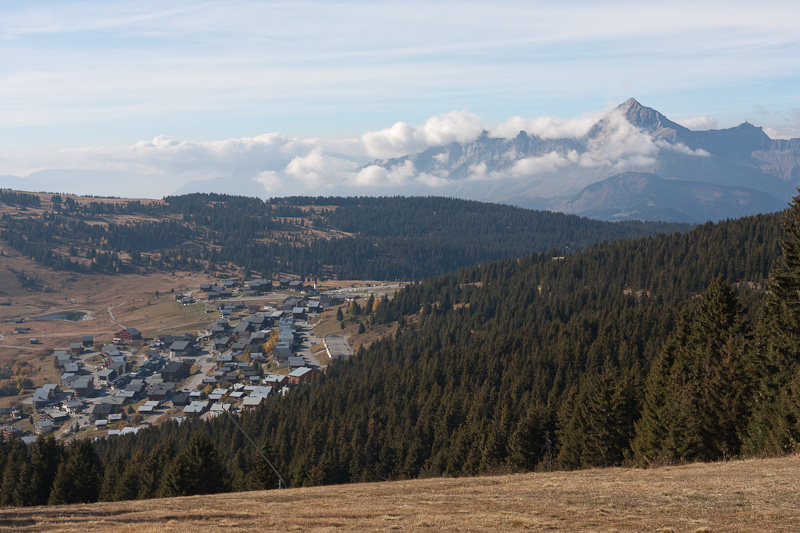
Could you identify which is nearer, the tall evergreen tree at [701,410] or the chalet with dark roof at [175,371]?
the tall evergreen tree at [701,410]

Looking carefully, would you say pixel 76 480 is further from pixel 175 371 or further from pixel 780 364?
pixel 175 371

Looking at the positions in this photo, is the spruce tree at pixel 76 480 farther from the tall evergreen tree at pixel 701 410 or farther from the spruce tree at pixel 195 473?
the tall evergreen tree at pixel 701 410

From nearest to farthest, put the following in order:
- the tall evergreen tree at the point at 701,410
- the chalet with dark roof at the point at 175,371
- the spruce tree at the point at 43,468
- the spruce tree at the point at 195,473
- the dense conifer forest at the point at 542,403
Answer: the tall evergreen tree at the point at 701,410, the dense conifer forest at the point at 542,403, the spruce tree at the point at 195,473, the spruce tree at the point at 43,468, the chalet with dark roof at the point at 175,371

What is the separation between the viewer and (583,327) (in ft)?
371

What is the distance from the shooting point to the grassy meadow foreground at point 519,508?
2264cm

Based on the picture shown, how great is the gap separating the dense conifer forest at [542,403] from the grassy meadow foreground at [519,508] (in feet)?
32.4

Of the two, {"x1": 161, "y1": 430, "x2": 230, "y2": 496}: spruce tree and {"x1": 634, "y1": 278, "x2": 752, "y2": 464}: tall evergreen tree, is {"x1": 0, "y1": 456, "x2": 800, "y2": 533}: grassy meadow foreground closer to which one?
{"x1": 634, "y1": 278, "x2": 752, "y2": 464}: tall evergreen tree

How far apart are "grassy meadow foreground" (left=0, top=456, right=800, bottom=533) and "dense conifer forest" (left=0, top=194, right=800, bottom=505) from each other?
388 inches

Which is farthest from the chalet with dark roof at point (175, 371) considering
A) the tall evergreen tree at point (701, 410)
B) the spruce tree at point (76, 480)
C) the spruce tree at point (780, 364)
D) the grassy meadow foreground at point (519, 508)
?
the spruce tree at point (780, 364)

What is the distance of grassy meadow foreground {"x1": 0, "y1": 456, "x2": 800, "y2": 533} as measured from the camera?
22.6 metres

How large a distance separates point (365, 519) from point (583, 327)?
94.7 m

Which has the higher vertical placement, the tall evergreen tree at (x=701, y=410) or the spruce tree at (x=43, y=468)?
the tall evergreen tree at (x=701, y=410)

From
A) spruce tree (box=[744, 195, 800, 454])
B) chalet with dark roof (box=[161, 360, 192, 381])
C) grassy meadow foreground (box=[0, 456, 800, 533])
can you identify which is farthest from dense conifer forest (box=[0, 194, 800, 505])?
chalet with dark roof (box=[161, 360, 192, 381])

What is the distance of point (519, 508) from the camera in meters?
26.6
